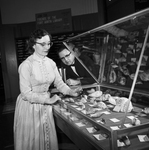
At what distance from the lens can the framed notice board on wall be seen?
18.7 ft

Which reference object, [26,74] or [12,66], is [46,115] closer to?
[26,74]

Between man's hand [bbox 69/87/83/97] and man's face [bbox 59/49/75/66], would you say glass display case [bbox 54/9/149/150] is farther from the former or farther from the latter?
man's face [bbox 59/49/75/66]

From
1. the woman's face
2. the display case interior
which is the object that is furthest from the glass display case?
the woman's face

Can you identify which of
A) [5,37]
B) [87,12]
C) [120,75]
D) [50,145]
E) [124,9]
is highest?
[124,9]

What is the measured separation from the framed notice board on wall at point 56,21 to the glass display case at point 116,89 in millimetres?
2935

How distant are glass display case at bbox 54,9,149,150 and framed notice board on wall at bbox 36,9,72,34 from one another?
9.63 ft

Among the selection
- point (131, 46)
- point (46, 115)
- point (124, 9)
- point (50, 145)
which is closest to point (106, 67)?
point (131, 46)

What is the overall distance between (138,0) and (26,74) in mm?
5170

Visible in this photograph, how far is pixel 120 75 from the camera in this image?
2223 millimetres

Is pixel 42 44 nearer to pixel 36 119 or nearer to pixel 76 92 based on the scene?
pixel 76 92

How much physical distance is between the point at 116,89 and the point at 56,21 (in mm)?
4021

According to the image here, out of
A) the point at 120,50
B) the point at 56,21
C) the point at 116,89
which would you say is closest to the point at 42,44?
the point at 120,50

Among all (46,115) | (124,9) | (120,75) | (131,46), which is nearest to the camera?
(131,46)

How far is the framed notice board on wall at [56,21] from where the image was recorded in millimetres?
5695
